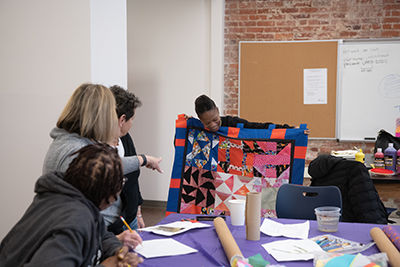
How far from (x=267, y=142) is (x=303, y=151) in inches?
10.5

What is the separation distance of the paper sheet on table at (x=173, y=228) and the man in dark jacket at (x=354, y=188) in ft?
3.89

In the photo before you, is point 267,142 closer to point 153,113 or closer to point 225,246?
point 225,246

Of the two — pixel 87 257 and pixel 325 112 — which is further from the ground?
pixel 325 112

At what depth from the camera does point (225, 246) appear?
122 cm

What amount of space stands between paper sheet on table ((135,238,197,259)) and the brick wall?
321 cm

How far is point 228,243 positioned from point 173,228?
38cm

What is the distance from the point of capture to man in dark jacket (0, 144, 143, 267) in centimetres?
77

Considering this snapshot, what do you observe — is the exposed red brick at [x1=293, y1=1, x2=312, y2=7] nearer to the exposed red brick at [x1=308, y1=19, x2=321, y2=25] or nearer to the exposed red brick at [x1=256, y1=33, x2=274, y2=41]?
the exposed red brick at [x1=308, y1=19, x2=321, y2=25]

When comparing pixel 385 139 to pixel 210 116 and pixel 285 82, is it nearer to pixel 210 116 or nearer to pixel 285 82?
pixel 285 82

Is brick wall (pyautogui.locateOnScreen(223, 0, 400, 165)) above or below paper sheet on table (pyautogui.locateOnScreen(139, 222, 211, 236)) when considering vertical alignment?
above

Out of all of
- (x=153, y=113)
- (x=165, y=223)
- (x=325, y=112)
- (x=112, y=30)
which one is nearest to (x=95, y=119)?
(x=165, y=223)

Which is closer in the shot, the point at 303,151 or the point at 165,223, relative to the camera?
the point at 165,223

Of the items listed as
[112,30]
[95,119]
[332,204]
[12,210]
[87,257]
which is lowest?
[12,210]

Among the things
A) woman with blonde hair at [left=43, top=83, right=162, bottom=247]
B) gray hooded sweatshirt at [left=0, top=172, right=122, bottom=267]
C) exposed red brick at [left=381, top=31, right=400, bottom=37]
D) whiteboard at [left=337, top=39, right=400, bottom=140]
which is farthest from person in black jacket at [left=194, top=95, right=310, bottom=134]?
exposed red brick at [left=381, top=31, right=400, bottom=37]
